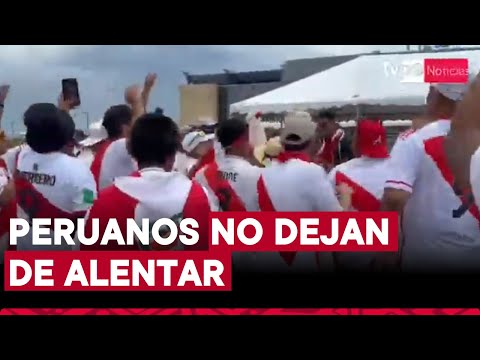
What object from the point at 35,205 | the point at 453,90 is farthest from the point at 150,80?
the point at 453,90

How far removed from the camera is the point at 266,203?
11.8 ft

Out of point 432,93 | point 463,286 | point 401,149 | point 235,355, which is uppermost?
point 432,93

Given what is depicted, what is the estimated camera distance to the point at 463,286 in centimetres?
341

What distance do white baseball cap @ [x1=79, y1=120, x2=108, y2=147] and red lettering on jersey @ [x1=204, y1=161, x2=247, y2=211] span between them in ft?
1.83

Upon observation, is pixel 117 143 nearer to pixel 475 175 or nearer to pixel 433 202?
pixel 433 202

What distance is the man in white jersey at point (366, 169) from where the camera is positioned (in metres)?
Result: 3.64

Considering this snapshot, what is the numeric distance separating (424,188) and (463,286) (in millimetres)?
415

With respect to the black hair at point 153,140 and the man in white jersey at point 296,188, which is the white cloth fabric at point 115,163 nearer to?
the man in white jersey at point 296,188

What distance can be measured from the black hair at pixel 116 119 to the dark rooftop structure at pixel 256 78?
1.39 feet

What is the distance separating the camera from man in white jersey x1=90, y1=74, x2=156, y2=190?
352 centimetres

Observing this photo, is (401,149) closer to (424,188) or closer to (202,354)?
(424,188)

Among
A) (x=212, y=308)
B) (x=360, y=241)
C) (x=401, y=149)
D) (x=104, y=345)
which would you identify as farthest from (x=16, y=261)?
(x=401, y=149)

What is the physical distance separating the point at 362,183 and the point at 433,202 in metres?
0.42
